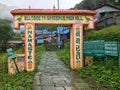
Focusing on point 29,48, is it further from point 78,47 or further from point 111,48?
point 111,48

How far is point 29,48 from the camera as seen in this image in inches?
557

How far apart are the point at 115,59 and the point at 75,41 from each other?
6.55 feet

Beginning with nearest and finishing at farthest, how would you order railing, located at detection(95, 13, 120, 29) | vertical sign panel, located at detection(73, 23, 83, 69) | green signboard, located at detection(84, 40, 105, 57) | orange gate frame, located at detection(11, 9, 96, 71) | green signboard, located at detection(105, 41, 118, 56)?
green signboard, located at detection(105, 41, 118, 56) → green signboard, located at detection(84, 40, 105, 57) → orange gate frame, located at detection(11, 9, 96, 71) → vertical sign panel, located at detection(73, 23, 83, 69) → railing, located at detection(95, 13, 120, 29)

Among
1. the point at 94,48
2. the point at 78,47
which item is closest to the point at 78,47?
the point at 78,47

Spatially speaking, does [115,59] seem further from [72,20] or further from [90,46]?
[72,20]

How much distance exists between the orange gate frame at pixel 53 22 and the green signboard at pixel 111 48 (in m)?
1.61

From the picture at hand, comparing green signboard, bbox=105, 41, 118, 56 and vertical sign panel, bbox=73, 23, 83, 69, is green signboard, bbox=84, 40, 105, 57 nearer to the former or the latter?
vertical sign panel, bbox=73, 23, 83, 69

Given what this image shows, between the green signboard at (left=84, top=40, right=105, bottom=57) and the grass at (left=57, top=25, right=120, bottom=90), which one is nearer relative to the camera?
the grass at (left=57, top=25, right=120, bottom=90)

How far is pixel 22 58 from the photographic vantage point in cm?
1424

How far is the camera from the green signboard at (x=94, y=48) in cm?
1388

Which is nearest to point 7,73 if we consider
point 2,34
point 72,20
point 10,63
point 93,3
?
point 10,63

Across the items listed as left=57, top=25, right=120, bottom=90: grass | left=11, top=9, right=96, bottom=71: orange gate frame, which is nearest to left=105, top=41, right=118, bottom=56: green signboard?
left=57, top=25, right=120, bottom=90: grass

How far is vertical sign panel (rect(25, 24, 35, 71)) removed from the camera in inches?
554

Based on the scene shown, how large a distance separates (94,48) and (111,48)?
157 centimetres
